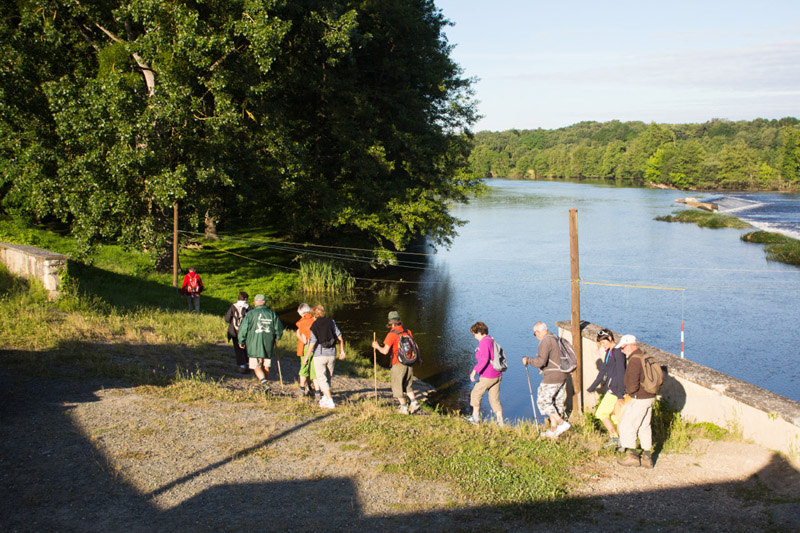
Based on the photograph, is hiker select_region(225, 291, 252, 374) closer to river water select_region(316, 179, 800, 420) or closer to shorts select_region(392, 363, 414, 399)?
shorts select_region(392, 363, 414, 399)

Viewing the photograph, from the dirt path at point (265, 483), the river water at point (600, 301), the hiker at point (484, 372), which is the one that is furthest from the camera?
the river water at point (600, 301)

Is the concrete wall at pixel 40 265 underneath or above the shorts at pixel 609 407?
above

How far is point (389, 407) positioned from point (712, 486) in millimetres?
5181

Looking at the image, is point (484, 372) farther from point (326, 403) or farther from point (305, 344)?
point (305, 344)

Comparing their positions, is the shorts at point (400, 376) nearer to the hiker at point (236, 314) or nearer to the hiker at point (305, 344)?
the hiker at point (305, 344)

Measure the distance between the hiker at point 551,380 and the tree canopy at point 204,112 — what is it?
45.6 ft

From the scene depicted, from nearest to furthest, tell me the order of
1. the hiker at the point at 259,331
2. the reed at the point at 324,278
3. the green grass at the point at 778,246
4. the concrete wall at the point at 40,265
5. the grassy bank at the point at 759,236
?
the hiker at the point at 259,331
the concrete wall at the point at 40,265
the reed at the point at 324,278
the green grass at the point at 778,246
the grassy bank at the point at 759,236

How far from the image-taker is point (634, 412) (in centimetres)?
809

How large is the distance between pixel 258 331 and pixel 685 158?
115031 mm

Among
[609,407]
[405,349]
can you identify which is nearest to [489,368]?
[405,349]

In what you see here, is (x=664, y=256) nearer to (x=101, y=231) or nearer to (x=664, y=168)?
(x=101, y=231)

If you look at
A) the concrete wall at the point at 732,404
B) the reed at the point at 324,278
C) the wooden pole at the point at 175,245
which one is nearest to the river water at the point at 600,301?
the reed at the point at 324,278

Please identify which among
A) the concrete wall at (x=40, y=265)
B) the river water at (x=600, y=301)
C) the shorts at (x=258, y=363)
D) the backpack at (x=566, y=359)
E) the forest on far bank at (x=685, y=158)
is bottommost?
the river water at (x=600, y=301)

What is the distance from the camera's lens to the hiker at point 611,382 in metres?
8.15
